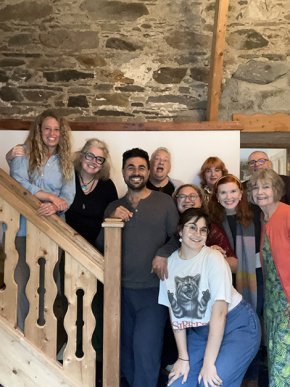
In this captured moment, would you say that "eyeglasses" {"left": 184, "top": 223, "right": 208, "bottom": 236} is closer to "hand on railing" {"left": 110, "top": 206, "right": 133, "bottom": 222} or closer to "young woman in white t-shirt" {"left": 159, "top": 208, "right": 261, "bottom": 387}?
"young woman in white t-shirt" {"left": 159, "top": 208, "right": 261, "bottom": 387}

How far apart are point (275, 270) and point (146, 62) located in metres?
2.75

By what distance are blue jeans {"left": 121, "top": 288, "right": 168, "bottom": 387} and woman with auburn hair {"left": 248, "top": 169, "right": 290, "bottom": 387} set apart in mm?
607

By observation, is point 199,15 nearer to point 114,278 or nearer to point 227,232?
point 227,232

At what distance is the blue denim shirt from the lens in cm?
275

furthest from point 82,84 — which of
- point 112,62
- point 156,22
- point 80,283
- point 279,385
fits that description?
point 279,385

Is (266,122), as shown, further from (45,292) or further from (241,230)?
(45,292)

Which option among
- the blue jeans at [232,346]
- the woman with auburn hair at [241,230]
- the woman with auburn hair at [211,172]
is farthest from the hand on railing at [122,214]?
the woman with auburn hair at [211,172]

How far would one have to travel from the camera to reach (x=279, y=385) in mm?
2312

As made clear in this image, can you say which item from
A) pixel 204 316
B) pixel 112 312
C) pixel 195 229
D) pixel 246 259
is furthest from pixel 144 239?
pixel 246 259

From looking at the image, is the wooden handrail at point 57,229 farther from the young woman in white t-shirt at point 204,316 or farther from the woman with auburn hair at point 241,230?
the woman with auburn hair at point 241,230

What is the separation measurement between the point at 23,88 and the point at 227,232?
276 cm

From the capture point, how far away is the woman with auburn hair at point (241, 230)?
275 cm

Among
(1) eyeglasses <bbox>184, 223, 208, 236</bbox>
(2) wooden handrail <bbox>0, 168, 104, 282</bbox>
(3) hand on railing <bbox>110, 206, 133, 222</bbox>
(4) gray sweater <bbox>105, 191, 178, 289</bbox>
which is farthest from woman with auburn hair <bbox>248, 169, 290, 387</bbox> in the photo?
(2) wooden handrail <bbox>0, 168, 104, 282</bbox>

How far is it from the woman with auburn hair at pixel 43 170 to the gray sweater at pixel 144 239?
1.42 ft
